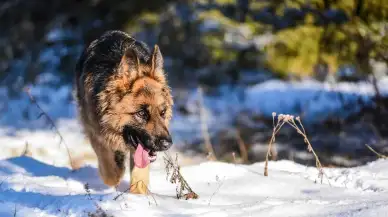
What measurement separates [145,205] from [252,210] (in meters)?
0.77

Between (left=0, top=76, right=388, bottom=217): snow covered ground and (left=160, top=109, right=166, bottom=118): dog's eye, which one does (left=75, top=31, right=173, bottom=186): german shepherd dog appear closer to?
(left=160, top=109, right=166, bottom=118): dog's eye

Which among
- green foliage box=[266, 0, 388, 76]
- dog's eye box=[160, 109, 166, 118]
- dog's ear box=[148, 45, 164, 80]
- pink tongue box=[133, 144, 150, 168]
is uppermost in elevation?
green foliage box=[266, 0, 388, 76]

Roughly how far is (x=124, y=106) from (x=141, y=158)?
52 centimetres

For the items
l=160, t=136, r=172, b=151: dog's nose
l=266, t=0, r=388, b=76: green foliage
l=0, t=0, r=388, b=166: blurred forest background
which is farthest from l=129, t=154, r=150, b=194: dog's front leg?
l=266, t=0, r=388, b=76: green foliage

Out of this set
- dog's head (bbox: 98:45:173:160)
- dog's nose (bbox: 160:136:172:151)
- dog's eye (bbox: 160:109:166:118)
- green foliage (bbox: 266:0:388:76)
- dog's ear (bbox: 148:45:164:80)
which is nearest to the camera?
dog's nose (bbox: 160:136:172:151)

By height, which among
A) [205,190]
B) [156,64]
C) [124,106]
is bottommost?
[205,190]

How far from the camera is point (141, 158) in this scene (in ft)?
18.2

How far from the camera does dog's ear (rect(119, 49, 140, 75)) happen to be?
5.53m

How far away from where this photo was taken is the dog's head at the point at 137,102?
215 inches

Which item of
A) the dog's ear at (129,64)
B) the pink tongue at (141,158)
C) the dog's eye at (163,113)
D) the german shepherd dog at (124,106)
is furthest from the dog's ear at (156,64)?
the pink tongue at (141,158)

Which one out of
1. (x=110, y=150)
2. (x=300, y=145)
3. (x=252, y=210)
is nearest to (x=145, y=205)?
(x=252, y=210)

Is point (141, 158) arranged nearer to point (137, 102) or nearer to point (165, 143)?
point (165, 143)

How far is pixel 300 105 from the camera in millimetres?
11984

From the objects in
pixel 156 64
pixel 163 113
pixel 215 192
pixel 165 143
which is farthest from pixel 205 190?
pixel 156 64
